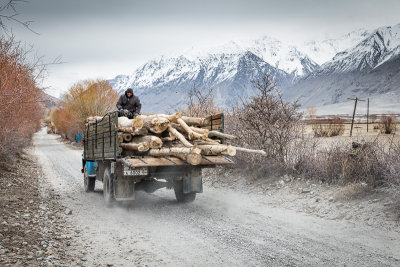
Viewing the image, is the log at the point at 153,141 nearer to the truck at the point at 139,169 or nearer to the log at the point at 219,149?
the truck at the point at 139,169

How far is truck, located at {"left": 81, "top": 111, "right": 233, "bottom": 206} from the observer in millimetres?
A: 7480

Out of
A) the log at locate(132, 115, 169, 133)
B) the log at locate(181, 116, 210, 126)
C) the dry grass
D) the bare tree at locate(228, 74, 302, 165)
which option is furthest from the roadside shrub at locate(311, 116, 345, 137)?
the log at locate(132, 115, 169, 133)

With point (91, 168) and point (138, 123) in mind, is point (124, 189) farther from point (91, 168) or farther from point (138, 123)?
point (91, 168)

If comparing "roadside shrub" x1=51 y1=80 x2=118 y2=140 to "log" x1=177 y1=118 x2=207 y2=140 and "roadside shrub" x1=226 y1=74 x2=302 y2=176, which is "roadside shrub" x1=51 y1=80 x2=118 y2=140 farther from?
"log" x1=177 y1=118 x2=207 y2=140

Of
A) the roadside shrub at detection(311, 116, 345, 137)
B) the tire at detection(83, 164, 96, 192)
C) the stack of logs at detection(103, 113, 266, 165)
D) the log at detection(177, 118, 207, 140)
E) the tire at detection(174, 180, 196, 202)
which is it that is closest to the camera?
the stack of logs at detection(103, 113, 266, 165)

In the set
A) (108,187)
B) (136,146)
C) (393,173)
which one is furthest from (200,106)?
(393,173)

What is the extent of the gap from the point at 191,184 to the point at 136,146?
160 centimetres

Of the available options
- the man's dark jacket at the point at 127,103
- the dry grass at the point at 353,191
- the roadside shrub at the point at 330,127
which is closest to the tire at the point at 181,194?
the man's dark jacket at the point at 127,103

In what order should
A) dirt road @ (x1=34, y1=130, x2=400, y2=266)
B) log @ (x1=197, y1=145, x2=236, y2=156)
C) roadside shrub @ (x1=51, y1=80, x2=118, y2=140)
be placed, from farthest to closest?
roadside shrub @ (x1=51, y1=80, x2=118, y2=140), log @ (x1=197, y1=145, x2=236, y2=156), dirt road @ (x1=34, y1=130, x2=400, y2=266)

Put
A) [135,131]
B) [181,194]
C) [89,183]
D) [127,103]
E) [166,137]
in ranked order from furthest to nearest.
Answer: [89,183]
[127,103]
[181,194]
[166,137]
[135,131]

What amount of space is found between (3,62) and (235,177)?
690 centimetres

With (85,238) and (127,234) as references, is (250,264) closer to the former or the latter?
(127,234)

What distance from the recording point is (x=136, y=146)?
294 inches

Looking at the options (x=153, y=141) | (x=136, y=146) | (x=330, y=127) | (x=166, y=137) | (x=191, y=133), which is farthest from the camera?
(x=330, y=127)
